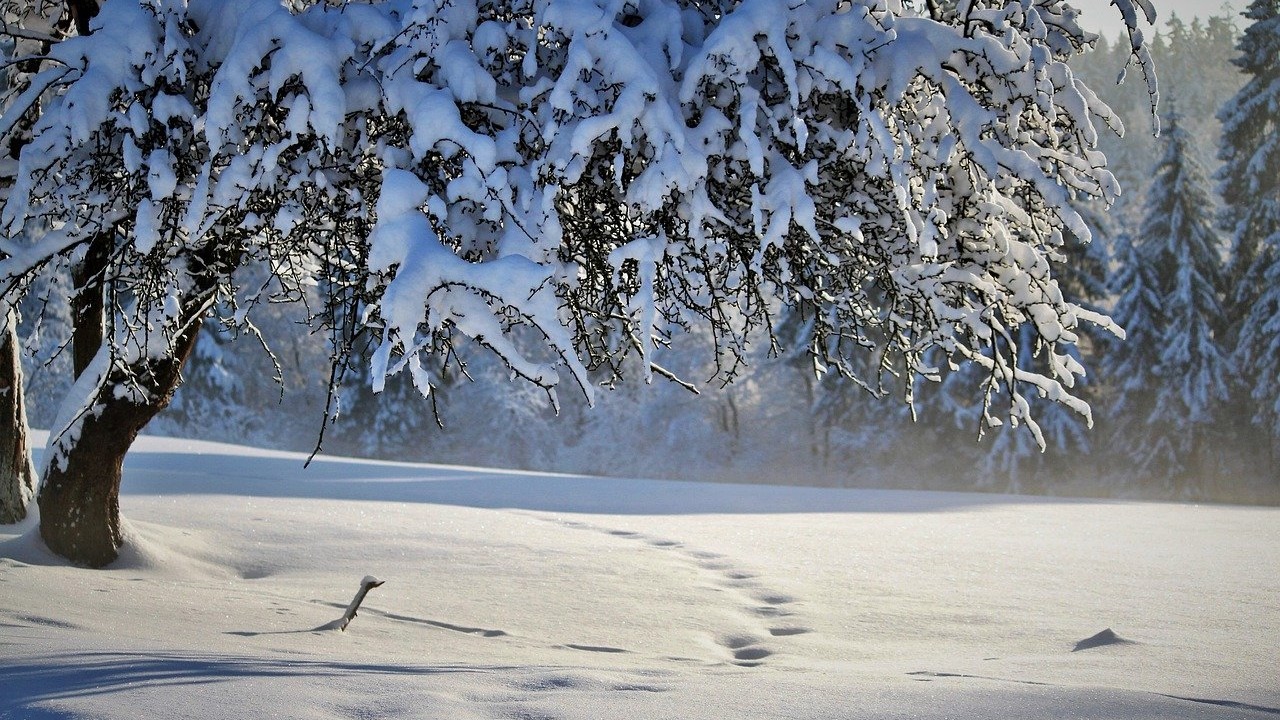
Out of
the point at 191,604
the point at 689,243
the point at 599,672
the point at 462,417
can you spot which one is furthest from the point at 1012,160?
the point at 462,417

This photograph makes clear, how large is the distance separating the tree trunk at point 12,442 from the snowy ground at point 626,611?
1174 mm

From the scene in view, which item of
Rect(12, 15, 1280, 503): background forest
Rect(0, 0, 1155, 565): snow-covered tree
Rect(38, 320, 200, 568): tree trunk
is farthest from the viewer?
Rect(12, 15, 1280, 503): background forest

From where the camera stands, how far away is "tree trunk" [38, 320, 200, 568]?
7.58 metres

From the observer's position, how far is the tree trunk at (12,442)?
8.59m

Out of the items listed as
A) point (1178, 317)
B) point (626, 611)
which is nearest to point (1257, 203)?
point (1178, 317)

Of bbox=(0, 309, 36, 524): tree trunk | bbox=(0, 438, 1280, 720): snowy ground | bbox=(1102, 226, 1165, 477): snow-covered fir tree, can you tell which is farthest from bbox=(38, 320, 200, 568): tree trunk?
bbox=(1102, 226, 1165, 477): snow-covered fir tree

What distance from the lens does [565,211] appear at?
5609mm

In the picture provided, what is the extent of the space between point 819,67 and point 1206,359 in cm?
2924

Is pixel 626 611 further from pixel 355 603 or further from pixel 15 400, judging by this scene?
pixel 15 400

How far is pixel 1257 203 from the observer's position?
2930 centimetres

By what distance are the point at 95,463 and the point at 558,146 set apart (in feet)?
15.9

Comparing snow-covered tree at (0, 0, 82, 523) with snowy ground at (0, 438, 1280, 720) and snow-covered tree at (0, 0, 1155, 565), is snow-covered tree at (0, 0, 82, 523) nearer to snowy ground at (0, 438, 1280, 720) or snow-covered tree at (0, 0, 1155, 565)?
snowy ground at (0, 438, 1280, 720)

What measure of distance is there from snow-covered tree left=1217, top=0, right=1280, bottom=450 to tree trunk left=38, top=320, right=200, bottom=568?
91.9 feet

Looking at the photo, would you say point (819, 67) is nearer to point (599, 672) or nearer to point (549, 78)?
point (549, 78)
